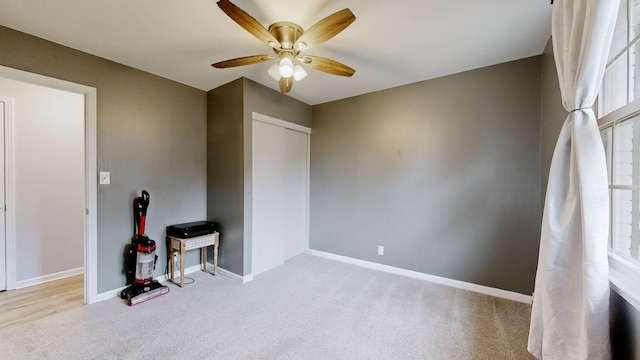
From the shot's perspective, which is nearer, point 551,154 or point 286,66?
point 286,66

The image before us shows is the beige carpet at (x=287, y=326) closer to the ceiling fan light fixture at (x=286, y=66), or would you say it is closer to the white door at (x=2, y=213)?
the white door at (x=2, y=213)

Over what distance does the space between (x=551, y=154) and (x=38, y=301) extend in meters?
4.95

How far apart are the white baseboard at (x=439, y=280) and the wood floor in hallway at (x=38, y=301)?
2.90 metres

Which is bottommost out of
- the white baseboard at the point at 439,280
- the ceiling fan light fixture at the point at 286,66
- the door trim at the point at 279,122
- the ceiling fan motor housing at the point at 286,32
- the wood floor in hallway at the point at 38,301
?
the wood floor in hallway at the point at 38,301

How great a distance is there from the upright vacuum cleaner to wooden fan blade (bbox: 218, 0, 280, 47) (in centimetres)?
211

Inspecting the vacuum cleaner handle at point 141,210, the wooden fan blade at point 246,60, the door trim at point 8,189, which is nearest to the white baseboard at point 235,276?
the vacuum cleaner handle at point 141,210

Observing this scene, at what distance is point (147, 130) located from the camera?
2.79 m

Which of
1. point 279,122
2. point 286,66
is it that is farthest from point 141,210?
point 286,66

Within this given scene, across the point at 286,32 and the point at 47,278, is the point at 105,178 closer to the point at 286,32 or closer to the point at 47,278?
the point at 47,278

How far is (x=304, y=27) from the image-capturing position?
6.27 ft

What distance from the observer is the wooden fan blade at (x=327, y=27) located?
1422 millimetres

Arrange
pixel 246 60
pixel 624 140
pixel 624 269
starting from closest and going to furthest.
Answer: pixel 624 269
pixel 624 140
pixel 246 60

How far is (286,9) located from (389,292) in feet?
9.24

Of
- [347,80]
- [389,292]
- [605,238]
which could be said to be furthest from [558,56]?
[389,292]
